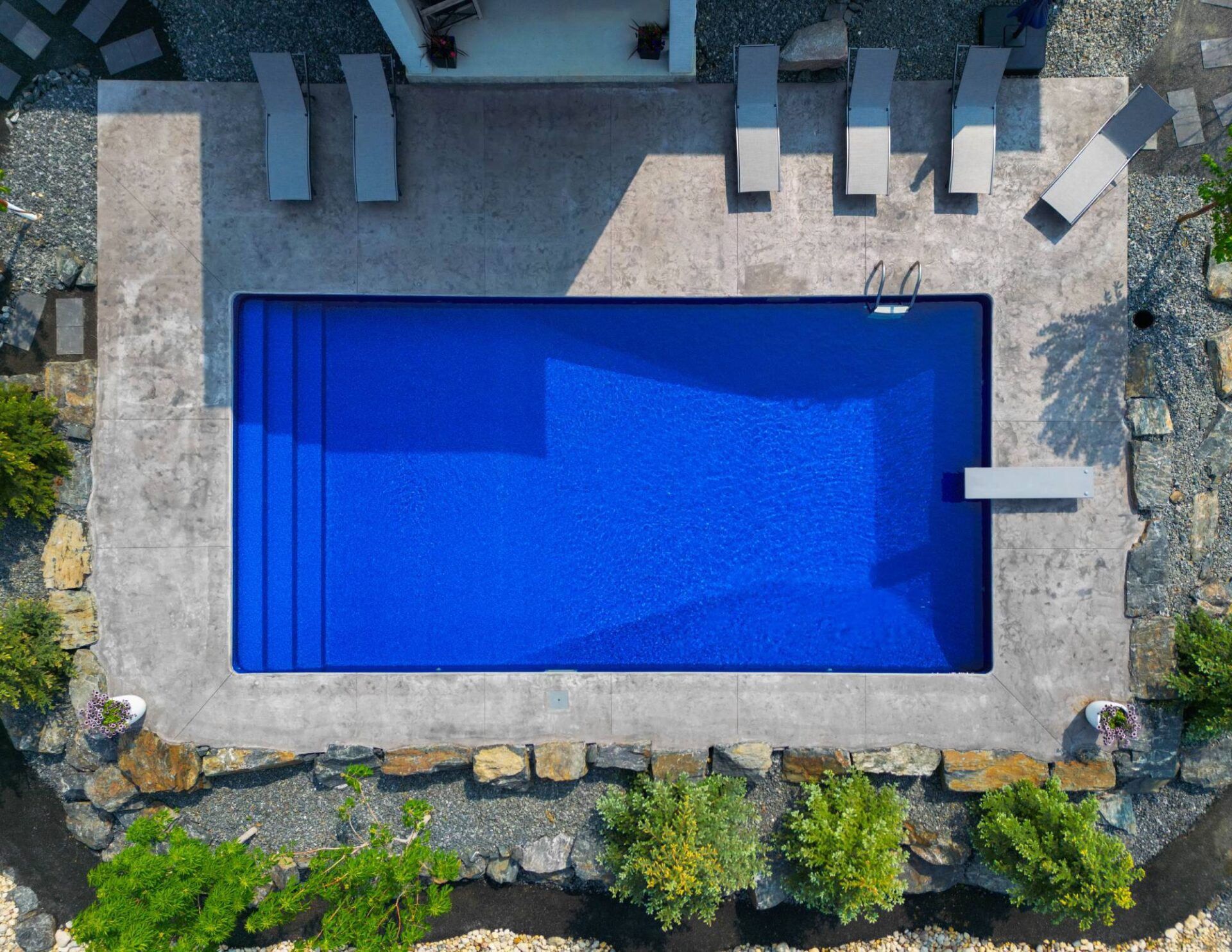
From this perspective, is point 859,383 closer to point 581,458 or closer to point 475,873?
point 581,458

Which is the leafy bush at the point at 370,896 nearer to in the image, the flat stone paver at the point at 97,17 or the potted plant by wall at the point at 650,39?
the potted plant by wall at the point at 650,39

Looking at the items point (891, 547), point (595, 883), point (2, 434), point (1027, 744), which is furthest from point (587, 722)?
point (2, 434)

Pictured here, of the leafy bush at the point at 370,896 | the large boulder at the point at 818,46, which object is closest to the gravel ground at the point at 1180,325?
the large boulder at the point at 818,46

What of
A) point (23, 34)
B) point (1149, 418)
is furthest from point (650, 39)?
point (23, 34)

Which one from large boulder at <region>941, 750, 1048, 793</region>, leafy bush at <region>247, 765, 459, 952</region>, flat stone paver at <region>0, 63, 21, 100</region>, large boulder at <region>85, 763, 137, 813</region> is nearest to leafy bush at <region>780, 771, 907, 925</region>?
large boulder at <region>941, 750, 1048, 793</region>

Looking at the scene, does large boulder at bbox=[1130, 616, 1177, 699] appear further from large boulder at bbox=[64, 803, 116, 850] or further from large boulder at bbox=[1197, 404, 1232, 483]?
large boulder at bbox=[64, 803, 116, 850]

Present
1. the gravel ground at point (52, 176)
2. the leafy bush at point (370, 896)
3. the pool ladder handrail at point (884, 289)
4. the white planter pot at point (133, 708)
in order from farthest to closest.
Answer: the gravel ground at point (52, 176), the pool ladder handrail at point (884, 289), the white planter pot at point (133, 708), the leafy bush at point (370, 896)

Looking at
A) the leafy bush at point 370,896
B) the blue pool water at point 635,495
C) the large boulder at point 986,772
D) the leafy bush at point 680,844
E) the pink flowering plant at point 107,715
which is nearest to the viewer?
the leafy bush at point 370,896
